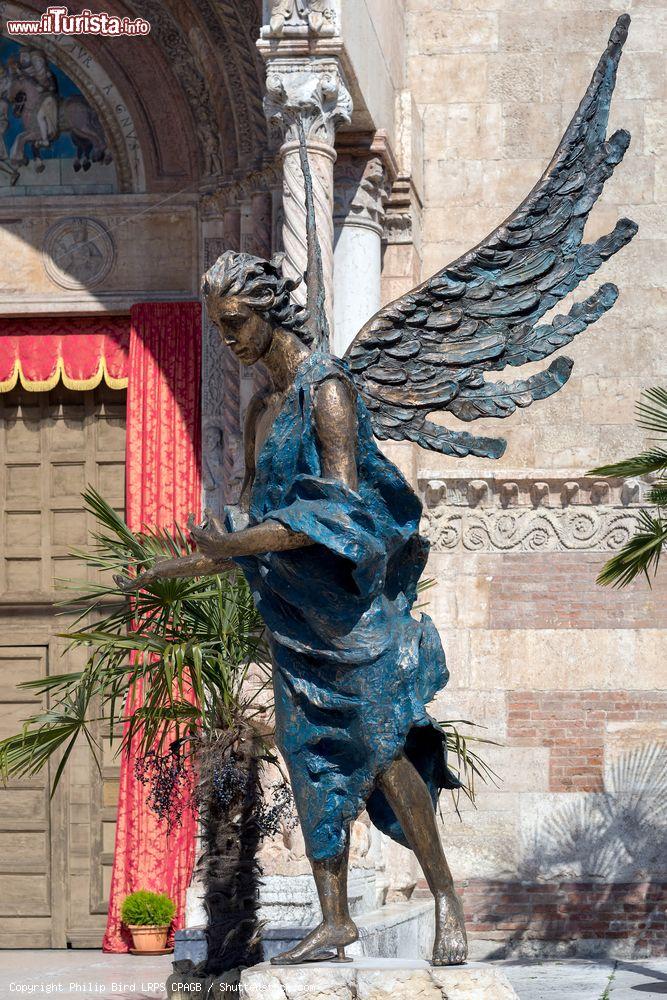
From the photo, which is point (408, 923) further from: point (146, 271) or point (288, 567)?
point (146, 271)

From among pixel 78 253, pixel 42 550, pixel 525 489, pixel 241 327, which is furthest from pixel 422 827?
pixel 78 253

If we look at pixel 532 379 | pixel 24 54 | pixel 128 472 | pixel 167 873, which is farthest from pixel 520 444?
pixel 532 379

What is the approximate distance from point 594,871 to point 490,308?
234 inches

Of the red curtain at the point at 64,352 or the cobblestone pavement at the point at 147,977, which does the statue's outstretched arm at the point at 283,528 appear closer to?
the cobblestone pavement at the point at 147,977

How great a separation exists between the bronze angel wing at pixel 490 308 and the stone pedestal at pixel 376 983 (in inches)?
63.2

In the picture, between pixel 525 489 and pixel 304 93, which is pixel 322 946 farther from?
pixel 525 489

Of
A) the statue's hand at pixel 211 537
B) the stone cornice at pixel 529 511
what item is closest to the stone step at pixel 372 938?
the statue's hand at pixel 211 537

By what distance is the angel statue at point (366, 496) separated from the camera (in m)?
5.05

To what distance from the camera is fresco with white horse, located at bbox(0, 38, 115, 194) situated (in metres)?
11.4

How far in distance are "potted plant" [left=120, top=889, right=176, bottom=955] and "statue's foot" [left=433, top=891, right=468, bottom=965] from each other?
530cm

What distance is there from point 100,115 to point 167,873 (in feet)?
15.8

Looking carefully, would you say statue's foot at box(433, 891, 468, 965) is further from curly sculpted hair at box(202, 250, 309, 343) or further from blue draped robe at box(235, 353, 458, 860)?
curly sculpted hair at box(202, 250, 309, 343)

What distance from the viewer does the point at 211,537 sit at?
4.94 metres

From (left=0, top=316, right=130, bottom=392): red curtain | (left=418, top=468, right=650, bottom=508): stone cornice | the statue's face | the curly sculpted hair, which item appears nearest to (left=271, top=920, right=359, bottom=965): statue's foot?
the statue's face
